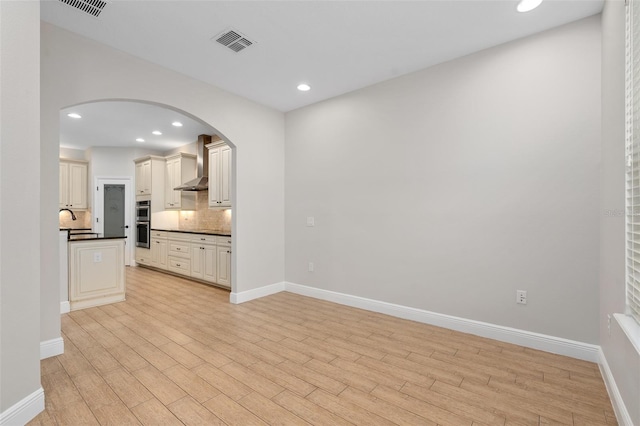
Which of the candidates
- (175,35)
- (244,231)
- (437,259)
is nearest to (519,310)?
(437,259)

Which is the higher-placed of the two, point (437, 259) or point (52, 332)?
point (437, 259)

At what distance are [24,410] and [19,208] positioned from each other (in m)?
1.16

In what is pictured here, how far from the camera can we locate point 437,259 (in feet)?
10.5

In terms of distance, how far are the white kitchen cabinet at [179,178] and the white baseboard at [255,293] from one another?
11.2 ft

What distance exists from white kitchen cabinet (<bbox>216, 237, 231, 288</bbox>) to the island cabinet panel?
1313mm

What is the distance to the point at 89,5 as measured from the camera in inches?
90.9

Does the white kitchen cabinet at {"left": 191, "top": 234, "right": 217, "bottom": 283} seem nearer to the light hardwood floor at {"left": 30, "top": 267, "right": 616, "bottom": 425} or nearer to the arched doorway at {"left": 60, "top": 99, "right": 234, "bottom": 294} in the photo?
the arched doorway at {"left": 60, "top": 99, "right": 234, "bottom": 294}

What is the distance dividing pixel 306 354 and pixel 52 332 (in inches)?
86.8

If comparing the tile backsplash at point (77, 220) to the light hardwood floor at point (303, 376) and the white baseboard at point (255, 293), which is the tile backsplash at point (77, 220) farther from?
the white baseboard at point (255, 293)

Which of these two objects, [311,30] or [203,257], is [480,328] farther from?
[203,257]

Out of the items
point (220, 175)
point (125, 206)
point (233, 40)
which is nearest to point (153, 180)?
point (125, 206)

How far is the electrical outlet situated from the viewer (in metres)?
2.69

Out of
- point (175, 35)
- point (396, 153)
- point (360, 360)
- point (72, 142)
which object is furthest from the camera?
point (72, 142)

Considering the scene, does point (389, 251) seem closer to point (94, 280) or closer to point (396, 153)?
point (396, 153)
